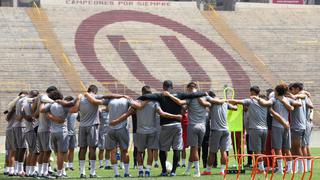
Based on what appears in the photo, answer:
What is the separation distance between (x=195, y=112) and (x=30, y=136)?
376 cm

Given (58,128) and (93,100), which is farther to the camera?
(93,100)

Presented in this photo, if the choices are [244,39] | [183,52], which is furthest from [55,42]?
[244,39]

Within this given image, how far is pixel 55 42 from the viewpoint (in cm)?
4781

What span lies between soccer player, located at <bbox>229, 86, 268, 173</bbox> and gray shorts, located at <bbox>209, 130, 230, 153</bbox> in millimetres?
579

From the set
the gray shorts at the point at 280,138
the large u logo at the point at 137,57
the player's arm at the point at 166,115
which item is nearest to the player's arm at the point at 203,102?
the player's arm at the point at 166,115

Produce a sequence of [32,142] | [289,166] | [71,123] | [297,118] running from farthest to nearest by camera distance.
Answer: [71,123]
[297,118]
[289,166]
[32,142]

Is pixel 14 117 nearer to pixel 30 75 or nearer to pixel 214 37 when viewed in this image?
pixel 30 75

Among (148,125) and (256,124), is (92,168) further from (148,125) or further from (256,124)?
(256,124)

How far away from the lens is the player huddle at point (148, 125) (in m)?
19.9

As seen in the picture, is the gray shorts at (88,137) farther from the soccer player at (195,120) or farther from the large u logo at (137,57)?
the large u logo at (137,57)

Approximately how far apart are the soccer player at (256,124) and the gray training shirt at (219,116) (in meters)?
0.49

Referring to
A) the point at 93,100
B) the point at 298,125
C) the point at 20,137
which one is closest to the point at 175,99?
the point at 93,100

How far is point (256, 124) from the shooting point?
20672 mm

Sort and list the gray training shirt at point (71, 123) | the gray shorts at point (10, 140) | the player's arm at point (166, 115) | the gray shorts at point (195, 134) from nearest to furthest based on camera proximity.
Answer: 1. the player's arm at point (166, 115)
2. the gray shorts at point (195, 134)
3. the gray shorts at point (10, 140)
4. the gray training shirt at point (71, 123)
